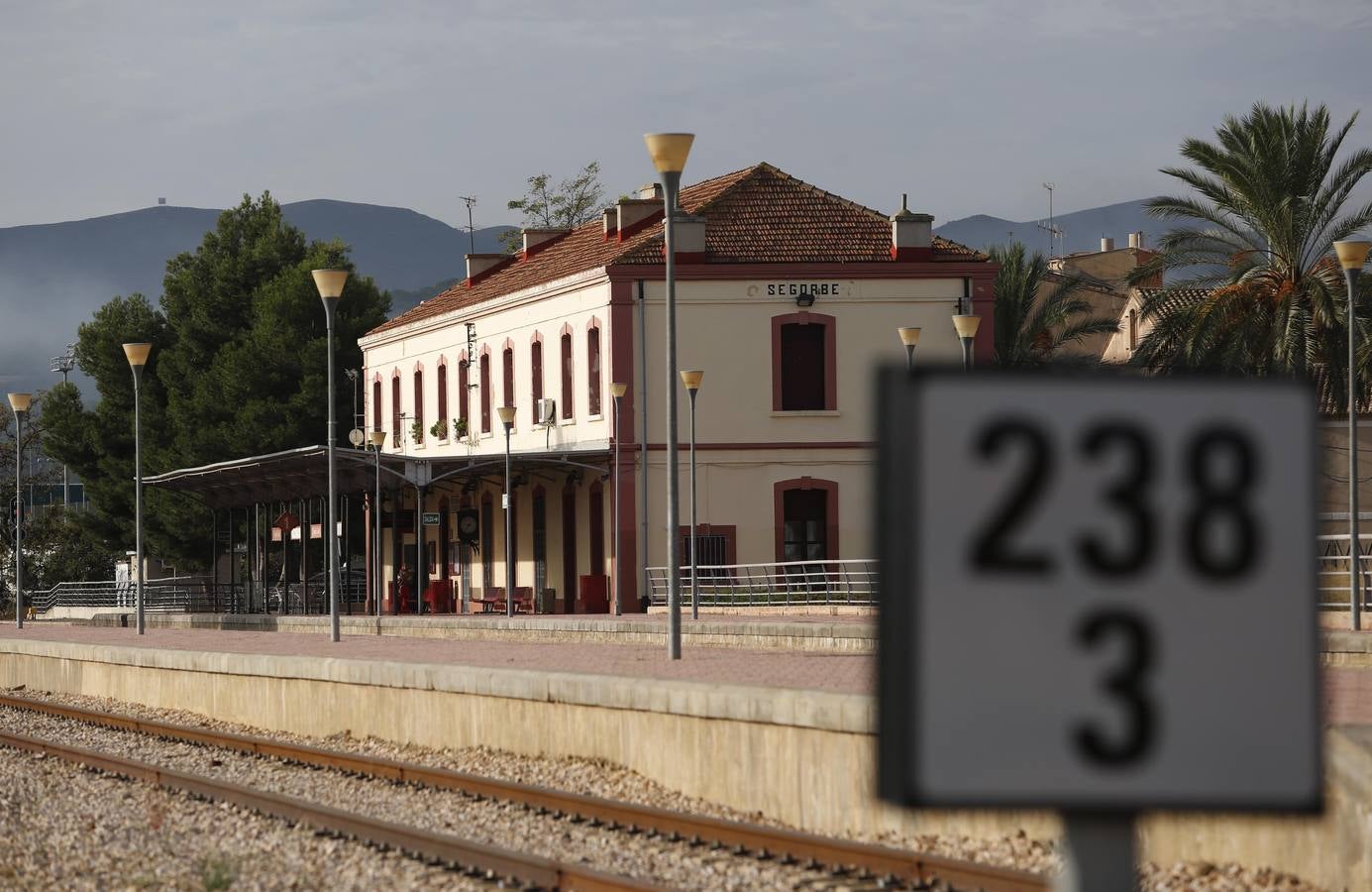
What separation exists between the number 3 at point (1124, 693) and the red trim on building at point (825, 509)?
43937 mm

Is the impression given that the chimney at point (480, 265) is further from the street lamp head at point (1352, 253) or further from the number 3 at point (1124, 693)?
the number 3 at point (1124, 693)

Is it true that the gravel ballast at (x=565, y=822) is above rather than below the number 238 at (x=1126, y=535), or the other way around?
below

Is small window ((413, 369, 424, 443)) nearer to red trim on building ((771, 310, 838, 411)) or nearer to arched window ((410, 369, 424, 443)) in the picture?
arched window ((410, 369, 424, 443))

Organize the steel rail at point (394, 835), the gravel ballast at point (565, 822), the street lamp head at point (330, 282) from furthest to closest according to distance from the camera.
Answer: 1. the street lamp head at point (330, 282)
2. the gravel ballast at point (565, 822)
3. the steel rail at point (394, 835)

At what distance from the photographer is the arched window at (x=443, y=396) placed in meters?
57.1

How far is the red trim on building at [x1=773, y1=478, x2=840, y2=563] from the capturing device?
46.3m

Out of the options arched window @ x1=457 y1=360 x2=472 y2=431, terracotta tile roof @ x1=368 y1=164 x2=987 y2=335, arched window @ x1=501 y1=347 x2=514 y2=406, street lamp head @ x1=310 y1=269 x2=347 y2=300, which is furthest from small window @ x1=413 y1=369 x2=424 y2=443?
street lamp head @ x1=310 y1=269 x2=347 y2=300

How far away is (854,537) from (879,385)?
44.4 m

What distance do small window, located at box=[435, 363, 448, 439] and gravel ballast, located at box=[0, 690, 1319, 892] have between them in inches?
1338

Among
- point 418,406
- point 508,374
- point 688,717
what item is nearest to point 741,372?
point 508,374

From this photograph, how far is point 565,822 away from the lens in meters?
13.5

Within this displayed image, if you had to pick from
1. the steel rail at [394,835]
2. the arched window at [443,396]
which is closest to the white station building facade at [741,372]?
the arched window at [443,396]

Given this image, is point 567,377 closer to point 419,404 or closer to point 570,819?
point 419,404

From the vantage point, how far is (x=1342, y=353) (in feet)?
131
